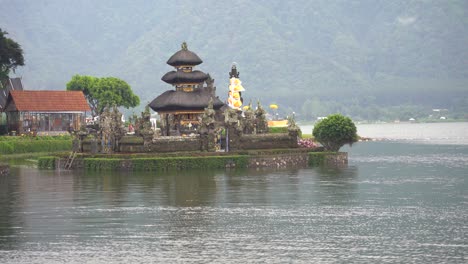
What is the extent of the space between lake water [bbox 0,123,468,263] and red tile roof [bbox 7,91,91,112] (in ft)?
164

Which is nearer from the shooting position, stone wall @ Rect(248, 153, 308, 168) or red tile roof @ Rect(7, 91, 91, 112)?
stone wall @ Rect(248, 153, 308, 168)

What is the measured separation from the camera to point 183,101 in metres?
94.9

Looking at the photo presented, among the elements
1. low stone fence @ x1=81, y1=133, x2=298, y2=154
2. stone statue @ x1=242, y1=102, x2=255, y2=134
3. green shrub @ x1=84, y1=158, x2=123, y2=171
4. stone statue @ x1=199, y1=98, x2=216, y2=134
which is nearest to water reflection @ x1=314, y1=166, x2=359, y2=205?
low stone fence @ x1=81, y1=133, x2=298, y2=154

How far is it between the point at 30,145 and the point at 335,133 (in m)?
35.8

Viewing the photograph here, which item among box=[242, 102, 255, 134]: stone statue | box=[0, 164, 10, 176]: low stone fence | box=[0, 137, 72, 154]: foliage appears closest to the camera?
box=[0, 164, 10, 176]: low stone fence

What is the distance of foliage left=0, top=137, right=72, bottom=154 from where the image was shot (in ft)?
335

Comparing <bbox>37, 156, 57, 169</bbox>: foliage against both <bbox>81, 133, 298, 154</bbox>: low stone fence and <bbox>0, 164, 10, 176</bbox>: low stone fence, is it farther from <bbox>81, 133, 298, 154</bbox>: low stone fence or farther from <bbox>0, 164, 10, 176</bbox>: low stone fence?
<bbox>0, 164, 10, 176</bbox>: low stone fence

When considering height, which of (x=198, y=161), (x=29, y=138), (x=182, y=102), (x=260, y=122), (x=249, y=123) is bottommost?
(x=198, y=161)

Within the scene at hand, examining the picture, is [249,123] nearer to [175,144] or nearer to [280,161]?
[280,161]

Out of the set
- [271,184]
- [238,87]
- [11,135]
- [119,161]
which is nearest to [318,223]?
[271,184]

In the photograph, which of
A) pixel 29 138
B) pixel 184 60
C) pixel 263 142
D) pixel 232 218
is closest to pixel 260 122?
pixel 184 60

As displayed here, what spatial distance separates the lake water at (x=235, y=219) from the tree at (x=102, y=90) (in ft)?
276

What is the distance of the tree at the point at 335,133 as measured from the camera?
87.4 m

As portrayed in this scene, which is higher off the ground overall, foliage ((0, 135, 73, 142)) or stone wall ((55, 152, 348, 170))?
foliage ((0, 135, 73, 142))
